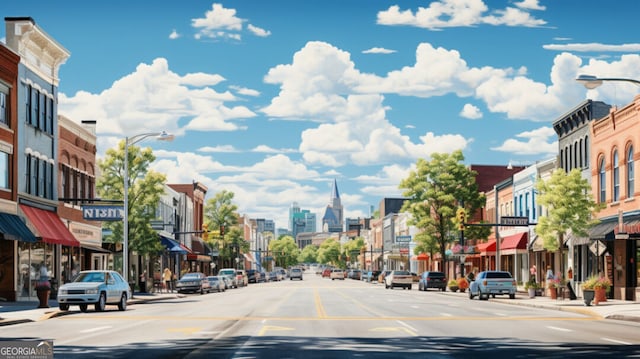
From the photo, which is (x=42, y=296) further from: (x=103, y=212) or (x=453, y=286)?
(x=453, y=286)

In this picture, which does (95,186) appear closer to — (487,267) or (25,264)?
(25,264)

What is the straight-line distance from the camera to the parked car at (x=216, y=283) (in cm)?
7231

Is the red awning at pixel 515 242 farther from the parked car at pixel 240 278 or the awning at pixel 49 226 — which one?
the awning at pixel 49 226

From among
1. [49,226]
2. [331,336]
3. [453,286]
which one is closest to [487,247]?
[453,286]

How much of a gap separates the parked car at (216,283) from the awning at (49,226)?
1979 cm

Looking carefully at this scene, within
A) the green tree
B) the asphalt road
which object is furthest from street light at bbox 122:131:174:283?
the green tree

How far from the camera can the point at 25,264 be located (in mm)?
47531

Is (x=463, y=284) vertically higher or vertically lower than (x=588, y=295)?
lower

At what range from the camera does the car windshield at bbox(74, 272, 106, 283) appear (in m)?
37.6

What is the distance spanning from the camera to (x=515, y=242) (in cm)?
7106

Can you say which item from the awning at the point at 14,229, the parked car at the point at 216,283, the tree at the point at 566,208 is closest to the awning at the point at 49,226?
the awning at the point at 14,229

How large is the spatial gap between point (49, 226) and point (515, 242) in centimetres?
3613

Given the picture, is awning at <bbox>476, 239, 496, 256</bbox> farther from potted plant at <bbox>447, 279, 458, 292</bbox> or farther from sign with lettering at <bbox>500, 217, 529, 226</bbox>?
sign with lettering at <bbox>500, 217, 529, 226</bbox>

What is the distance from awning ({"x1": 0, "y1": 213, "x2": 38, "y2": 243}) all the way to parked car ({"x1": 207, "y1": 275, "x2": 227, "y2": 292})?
27308mm
